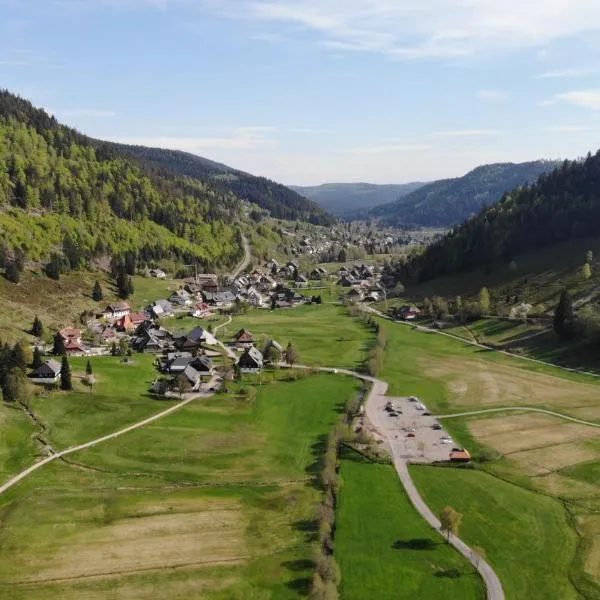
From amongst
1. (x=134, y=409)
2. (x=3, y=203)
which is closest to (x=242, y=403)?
(x=134, y=409)

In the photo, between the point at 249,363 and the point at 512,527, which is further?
the point at 249,363

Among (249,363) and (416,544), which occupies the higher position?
(249,363)

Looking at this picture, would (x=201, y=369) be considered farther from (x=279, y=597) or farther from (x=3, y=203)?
(x=3, y=203)

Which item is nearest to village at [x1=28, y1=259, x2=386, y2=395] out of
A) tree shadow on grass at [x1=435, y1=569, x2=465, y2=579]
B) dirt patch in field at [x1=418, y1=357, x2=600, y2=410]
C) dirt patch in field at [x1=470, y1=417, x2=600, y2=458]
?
dirt patch in field at [x1=418, y1=357, x2=600, y2=410]

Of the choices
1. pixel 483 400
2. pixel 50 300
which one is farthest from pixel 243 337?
pixel 483 400

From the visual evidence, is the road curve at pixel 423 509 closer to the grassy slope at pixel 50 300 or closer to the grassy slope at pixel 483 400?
the grassy slope at pixel 483 400

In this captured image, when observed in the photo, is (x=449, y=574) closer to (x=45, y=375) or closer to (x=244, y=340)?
(x=45, y=375)

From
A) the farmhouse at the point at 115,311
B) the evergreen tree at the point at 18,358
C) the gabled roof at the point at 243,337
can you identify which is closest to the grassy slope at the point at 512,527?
the evergreen tree at the point at 18,358
